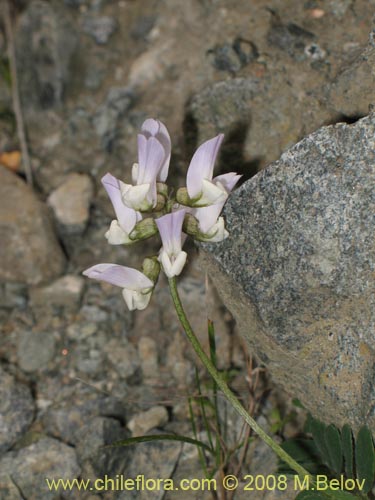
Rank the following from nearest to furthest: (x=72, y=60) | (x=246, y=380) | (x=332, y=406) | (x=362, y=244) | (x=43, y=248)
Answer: (x=362, y=244) → (x=332, y=406) → (x=246, y=380) → (x=43, y=248) → (x=72, y=60)

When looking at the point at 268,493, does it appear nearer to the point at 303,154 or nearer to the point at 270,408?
the point at 270,408

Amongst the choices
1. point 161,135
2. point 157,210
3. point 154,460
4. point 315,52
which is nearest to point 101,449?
point 154,460

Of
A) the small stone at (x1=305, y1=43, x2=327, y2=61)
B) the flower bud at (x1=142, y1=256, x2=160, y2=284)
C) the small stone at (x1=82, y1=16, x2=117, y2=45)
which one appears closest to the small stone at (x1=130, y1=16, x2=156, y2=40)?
the small stone at (x1=82, y1=16, x2=117, y2=45)

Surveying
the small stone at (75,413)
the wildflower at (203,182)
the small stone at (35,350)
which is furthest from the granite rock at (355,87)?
the small stone at (35,350)

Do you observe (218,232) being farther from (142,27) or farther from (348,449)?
(142,27)

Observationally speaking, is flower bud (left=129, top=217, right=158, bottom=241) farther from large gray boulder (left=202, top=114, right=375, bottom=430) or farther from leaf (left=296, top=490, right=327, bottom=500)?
leaf (left=296, top=490, right=327, bottom=500)

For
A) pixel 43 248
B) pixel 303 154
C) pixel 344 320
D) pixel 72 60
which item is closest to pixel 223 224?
pixel 303 154
